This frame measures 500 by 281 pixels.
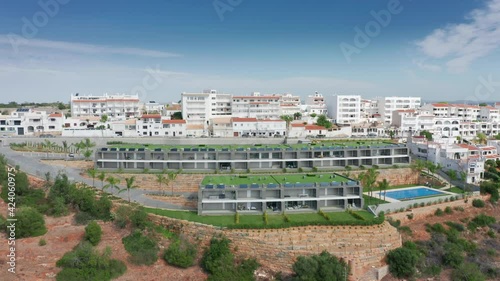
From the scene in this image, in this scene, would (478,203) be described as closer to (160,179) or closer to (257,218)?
(257,218)

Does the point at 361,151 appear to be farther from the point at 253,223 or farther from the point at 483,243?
the point at 253,223

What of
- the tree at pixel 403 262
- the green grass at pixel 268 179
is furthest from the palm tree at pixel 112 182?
the tree at pixel 403 262

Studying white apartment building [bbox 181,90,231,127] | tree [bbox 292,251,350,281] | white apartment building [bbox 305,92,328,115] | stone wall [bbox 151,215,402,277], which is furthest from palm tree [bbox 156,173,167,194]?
white apartment building [bbox 305,92,328,115]

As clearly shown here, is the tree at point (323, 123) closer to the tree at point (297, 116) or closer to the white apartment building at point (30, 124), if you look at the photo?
the tree at point (297, 116)

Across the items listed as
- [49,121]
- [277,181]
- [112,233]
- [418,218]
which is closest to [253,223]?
[277,181]

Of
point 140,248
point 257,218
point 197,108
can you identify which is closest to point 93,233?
point 140,248
